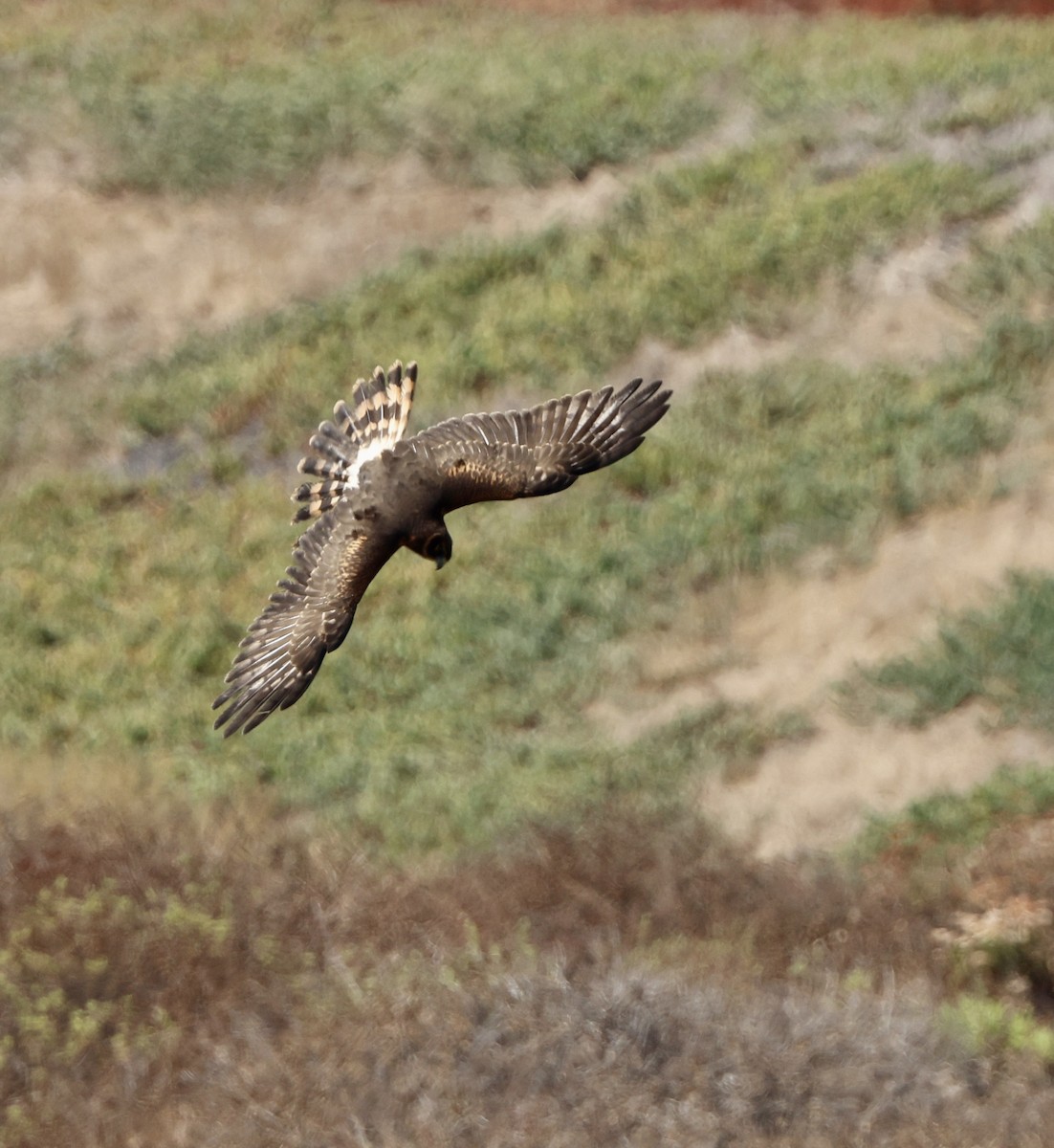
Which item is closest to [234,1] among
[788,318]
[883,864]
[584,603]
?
[788,318]

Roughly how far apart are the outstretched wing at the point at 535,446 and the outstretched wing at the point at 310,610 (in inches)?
18.9

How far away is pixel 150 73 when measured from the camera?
97.0ft

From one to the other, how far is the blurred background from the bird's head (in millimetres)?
2065

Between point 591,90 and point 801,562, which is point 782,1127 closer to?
point 801,562

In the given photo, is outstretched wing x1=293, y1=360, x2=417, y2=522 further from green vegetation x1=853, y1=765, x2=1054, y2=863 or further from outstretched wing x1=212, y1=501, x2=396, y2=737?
green vegetation x1=853, y1=765, x2=1054, y2=863

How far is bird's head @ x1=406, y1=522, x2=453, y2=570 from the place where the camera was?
984cm

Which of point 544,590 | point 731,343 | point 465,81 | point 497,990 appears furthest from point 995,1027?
point 465,81

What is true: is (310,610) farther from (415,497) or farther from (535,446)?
(535,446)

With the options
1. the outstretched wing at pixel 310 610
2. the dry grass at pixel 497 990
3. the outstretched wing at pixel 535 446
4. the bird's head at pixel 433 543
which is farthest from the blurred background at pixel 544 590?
the outstretched wing at pixel 535 446

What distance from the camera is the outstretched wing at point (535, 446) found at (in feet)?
32.3

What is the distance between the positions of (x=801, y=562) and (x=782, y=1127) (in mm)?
9122

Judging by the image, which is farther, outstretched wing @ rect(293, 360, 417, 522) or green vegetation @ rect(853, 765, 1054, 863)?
green vegetation @ rect(853, 765, 1054, 863)

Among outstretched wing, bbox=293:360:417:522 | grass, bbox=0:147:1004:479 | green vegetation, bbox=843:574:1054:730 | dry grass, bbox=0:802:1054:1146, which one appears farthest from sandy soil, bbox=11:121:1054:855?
outstretched wing, bbox=293:360:417:522

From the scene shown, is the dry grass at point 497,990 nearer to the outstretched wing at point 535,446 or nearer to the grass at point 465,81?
the outstretched wing at point 535,446
